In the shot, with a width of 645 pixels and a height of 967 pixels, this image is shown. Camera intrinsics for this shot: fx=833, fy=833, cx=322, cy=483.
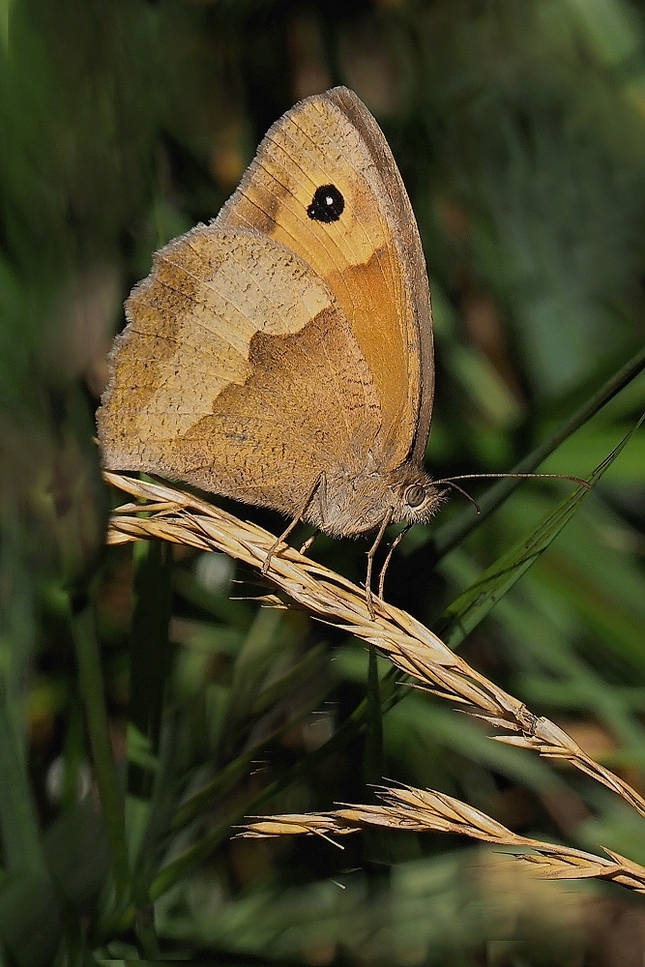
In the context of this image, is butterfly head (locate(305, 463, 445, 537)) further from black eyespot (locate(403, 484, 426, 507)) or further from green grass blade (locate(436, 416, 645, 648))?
green grass blade (locate(436, 416, 645, 648))

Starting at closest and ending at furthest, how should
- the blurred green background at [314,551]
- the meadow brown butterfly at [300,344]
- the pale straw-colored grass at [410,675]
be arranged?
the blurred green background at [314,551], the pale straw-colored grass at [410,675], the meadow brown butterfly at [300,344]

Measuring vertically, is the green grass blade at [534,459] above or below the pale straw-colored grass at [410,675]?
above

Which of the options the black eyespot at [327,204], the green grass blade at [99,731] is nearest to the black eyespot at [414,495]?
the black eyespot at [327,204]

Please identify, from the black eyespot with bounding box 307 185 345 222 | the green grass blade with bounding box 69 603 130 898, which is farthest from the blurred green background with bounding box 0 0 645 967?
the black eyespot with bounding box 307 185 345 222

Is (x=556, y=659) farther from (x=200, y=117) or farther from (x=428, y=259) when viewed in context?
(x=200, y=117)

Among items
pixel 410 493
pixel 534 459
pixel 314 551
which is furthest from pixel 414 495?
pixel 534 459

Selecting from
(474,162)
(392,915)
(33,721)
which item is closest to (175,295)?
(474,162)

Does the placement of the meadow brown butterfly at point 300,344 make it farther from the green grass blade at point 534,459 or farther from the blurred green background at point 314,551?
the green grass blade at point 534,459

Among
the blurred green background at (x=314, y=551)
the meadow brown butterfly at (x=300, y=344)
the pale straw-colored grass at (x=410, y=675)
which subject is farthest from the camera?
the meadow brown butterfly at (x=300, y=344)
